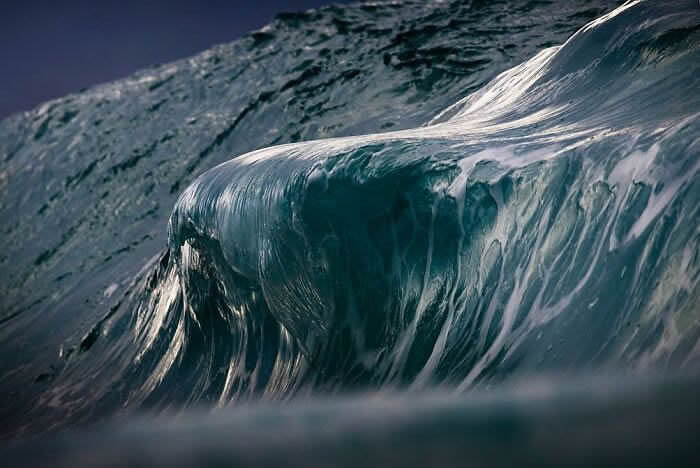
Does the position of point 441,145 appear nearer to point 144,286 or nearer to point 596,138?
point 596,138

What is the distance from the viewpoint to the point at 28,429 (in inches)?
310

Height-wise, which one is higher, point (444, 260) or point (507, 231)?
point (507, 231)

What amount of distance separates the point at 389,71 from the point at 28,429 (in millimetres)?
9189

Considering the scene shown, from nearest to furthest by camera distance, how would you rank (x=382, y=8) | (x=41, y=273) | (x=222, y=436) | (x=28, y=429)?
(x=222, y=436) → (x=28, y=429) → (x=41, y=273) → (x=382, y=8)

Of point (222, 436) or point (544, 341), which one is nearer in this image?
point (222, 436)

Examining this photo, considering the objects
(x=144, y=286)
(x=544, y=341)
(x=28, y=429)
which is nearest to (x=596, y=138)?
(x=544, y=341)

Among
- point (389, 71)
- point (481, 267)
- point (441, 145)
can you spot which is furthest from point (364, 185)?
point (389, 71)

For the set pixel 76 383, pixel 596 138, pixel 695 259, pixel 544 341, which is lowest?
pixel 76 383

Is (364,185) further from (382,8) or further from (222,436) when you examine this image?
(382,8)

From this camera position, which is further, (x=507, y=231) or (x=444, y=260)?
(x=444, y=260)

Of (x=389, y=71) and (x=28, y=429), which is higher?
(x=389, y=71)

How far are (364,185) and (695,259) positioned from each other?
1865 mm

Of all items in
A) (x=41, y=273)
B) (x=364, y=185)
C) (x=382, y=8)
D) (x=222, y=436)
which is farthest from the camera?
(x=382, y=8)

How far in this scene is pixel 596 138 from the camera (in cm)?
425
